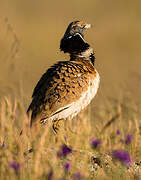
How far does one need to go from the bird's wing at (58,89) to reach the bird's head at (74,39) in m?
0.60

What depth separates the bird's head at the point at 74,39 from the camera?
6.12 meters

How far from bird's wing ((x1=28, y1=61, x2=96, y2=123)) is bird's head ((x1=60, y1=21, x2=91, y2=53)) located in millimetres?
601

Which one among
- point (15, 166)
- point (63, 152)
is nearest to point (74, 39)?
point (63, 152)

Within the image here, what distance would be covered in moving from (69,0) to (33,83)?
15.1 metres

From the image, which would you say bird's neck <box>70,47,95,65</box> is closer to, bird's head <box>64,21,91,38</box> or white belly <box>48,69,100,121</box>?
bird's head <box>64,21,91,38</box>

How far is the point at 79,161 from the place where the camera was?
141 inches

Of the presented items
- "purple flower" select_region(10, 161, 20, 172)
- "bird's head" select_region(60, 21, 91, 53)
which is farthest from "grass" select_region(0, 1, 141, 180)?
"bird's head" select_region(60, 21, 91, 53)

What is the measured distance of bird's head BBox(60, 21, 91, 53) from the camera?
20.1 ft

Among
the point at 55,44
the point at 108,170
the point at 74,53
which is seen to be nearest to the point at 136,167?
the point at 108,170

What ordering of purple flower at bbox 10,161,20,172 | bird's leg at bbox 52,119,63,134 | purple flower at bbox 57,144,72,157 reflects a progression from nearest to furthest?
purple flower at bbox 10,161,20,172
purple flower at bbox 57,144,72,157
bird's leg at bbox 52,119,63,134

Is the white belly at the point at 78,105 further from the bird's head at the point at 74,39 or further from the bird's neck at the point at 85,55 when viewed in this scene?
the bird's head at the point at 74,39

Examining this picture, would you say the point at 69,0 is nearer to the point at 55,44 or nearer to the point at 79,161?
the point at 55,44

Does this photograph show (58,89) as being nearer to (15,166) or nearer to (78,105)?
(78,105)

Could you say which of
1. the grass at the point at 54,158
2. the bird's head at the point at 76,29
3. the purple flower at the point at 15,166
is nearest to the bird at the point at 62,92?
the bird's head at the point at 76,29
